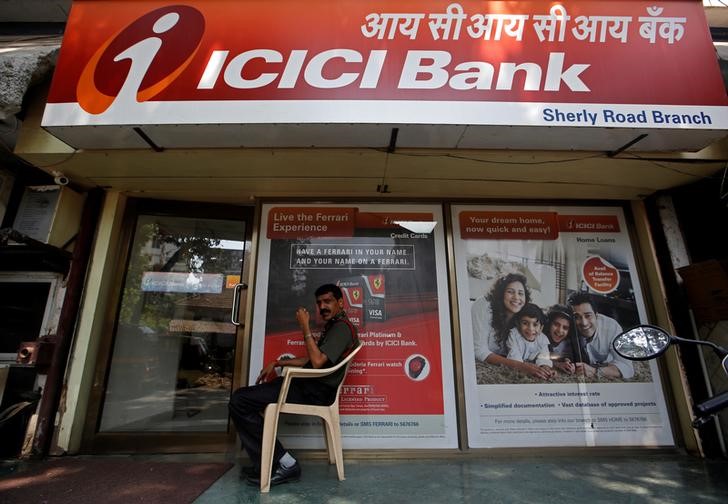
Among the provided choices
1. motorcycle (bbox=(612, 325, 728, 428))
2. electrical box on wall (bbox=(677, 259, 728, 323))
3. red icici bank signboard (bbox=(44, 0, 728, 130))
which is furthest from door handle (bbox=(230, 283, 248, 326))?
electrical box on wall (bbox=(677, 259, 728, 323))

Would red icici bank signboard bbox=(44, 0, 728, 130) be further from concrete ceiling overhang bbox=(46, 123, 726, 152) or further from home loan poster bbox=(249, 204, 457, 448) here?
home loan poster bbox=(249, 204, 457, 448)

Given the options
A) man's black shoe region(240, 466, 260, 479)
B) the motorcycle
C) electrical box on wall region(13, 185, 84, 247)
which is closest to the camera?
the motorcycle

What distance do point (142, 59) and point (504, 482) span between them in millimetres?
4045

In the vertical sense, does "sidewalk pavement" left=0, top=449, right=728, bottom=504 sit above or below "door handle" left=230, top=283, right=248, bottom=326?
below

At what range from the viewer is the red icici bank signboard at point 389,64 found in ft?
8.79

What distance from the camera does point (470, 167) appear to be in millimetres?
3281

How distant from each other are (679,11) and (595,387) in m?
3.13

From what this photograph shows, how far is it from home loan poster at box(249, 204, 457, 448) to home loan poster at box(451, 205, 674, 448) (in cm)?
27

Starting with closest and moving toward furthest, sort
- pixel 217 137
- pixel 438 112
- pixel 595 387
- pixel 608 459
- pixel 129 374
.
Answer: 1. pixel 438 112
2. pixel 217 137
3. pixel 608 459
4. pixel 595 387
5. pixel 129 374

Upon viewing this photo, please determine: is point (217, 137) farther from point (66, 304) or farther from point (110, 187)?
point (66, 304)

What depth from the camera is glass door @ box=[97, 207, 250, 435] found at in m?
3.54

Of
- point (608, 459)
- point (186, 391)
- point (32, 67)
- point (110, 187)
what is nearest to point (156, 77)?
point (32, 67)

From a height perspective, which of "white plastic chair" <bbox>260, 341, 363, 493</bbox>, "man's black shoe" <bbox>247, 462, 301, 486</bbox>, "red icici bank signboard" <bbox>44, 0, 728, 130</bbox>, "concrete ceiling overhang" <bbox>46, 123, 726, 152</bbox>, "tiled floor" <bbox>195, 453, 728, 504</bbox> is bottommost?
"tiled floor" <bbox>195, 453, 728, 504</bbox>

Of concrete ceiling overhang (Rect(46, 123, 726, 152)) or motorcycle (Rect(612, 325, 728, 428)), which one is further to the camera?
concrete ceiling overhang (Rect(46, 123, 726, 152))
